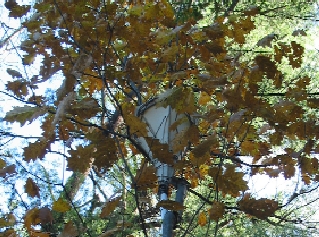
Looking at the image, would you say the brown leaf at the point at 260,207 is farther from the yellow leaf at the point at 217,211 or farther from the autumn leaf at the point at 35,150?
the autumn leaf at the point at 35,150

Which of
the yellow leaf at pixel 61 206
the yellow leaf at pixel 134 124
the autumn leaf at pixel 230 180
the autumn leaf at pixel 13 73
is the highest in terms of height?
the autumn leaf at pixel 13 73

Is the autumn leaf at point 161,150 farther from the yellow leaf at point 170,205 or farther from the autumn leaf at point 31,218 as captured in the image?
the autumn leaf at point 31,218

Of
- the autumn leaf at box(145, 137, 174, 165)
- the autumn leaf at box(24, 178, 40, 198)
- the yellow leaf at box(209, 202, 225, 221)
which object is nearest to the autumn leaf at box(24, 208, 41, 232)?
the autumn leaf at box(24, 178, 40, 198)

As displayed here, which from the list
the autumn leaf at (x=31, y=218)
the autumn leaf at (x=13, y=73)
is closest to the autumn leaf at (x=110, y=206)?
the autumn leaf at (x=31, y=218)

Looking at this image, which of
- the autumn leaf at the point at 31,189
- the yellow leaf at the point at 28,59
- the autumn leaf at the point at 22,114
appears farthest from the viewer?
the yellow leaf at the point at 28,59

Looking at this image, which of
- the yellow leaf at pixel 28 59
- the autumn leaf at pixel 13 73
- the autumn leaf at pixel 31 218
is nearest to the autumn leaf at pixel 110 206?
the autumn leaf at pixel 31 218

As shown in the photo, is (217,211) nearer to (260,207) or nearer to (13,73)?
(260,207)

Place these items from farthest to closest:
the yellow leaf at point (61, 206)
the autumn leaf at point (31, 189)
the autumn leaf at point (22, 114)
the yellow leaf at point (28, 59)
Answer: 1. the yellow leaf at point (28, 59)
2. the autumn leaf at point (31, 189)
3. the yellow leaf at point (61, 206)
4. the autumn leaf at point (22, 114)

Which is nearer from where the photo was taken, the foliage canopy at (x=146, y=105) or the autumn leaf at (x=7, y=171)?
the foliage canopy at (x=146, y=105)

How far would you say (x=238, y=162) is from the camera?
189 centimetres

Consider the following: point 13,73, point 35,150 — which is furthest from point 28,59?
point 35,150

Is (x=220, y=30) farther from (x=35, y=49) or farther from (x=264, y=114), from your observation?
(x=35, y=49)

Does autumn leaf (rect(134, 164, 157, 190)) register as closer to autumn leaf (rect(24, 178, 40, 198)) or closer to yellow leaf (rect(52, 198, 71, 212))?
yellow leaf (rect(52, 198, 71, 212))

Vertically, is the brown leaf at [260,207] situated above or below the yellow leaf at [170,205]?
below
